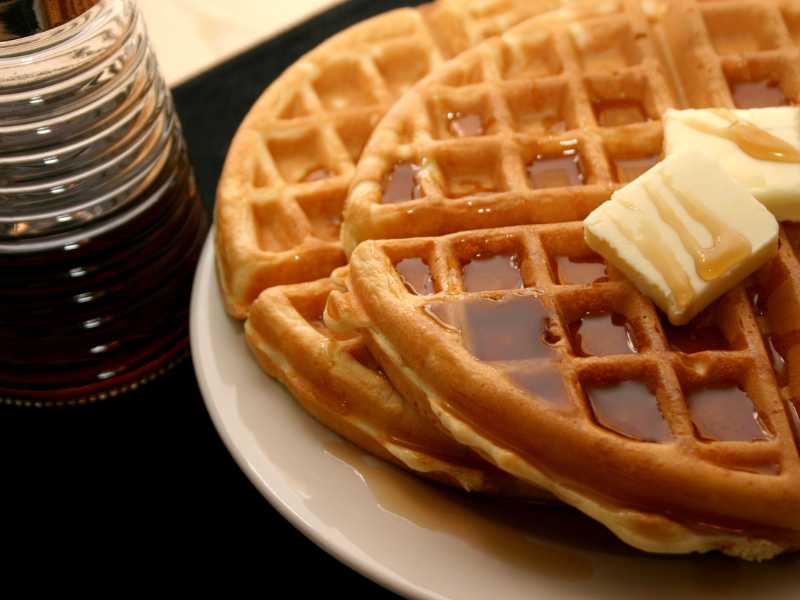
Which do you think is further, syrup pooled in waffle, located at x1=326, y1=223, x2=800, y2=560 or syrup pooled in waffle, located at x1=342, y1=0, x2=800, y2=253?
syrup pooled in waffle, located at x1=342, y1=0, x2=800, y2=253

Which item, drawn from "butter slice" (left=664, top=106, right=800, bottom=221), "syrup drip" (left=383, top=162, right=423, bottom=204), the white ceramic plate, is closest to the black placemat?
the white ceramic plate

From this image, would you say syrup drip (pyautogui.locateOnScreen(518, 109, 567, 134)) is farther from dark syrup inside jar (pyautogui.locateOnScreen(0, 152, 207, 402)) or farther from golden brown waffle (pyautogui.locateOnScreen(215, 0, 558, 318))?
dark syrup inside jar (pyautogui.locateOnScreen(0, 152, 207, 402))

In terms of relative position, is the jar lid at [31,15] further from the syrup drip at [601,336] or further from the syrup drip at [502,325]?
the syrup drip at [601,336]

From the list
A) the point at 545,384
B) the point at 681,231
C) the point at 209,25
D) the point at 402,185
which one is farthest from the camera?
the point at 209,25

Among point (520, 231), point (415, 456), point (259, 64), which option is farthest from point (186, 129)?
point (415, 456)

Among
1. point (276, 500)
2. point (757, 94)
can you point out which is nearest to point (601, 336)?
point (276, 500)

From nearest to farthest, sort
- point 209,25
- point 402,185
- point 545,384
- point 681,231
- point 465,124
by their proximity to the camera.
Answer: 1. point 545,384
2. point 681,231
3. point 402,185
4. point 465,124
5. point 209,25

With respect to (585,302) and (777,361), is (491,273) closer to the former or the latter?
(585,302)
